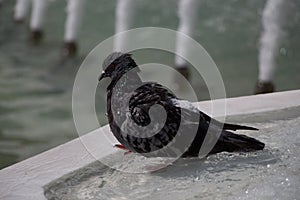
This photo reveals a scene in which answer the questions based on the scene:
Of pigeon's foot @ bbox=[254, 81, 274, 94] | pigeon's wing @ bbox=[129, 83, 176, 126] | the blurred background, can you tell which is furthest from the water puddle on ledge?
pigeon's foot @ bbox=[254, 81, 274, 94]

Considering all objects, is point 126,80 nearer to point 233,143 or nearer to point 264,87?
point 233,143

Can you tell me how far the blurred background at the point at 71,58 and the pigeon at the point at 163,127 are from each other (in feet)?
9.16

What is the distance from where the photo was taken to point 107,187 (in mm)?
2492

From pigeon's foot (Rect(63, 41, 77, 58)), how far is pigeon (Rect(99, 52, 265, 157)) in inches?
206

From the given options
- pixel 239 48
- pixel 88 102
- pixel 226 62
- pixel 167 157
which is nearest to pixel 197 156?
pixel 167 157

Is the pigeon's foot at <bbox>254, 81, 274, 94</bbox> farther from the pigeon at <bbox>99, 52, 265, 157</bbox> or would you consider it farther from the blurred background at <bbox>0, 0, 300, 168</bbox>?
the pigeon at <bbox>99, 52, 265, 157</bbox>

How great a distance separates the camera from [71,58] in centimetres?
776

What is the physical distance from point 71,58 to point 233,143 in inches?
215

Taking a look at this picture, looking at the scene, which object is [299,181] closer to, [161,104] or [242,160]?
[242,160]

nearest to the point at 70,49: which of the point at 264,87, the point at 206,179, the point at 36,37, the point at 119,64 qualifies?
the point at 36,37

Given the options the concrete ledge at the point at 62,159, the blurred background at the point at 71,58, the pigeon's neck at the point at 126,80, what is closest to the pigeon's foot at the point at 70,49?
the blurred background at the point at 71,58

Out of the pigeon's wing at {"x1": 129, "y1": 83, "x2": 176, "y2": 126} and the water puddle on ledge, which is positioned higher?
the pigeon's wing at {"x1": 129, "y1": 83, "x2": 176, "y2": 126}

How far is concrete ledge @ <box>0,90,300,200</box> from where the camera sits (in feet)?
8.20

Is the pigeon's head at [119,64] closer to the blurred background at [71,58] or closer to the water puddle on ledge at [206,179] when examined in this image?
the water puddle on ledge at [206,179]
